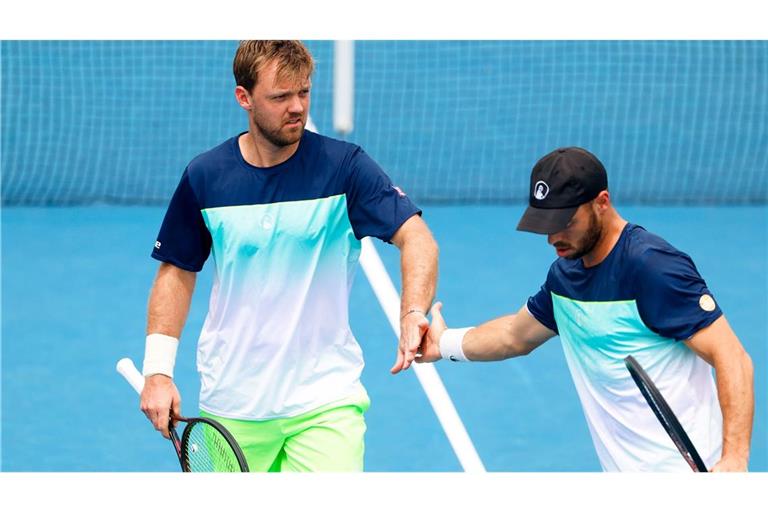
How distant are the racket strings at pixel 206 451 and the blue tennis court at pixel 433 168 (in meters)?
4.01

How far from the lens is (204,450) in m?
5.09

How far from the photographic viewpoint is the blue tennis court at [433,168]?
10.1 meters

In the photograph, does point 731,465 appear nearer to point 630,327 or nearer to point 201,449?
point 630,327

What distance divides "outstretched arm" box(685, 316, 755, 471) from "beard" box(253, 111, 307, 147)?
1.68 m

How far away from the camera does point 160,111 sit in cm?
1484

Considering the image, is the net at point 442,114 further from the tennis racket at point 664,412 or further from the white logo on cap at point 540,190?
the tennis racket at point 664,412

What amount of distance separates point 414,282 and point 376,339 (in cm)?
496

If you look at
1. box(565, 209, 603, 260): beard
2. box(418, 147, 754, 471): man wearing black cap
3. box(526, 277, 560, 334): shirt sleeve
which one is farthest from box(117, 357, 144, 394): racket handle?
box(565, 209, 603, 260): beard

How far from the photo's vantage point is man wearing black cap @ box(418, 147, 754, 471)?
468 cm

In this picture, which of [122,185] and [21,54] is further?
[21,54]
